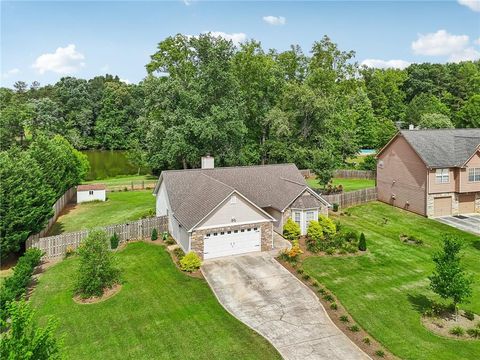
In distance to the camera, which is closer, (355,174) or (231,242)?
(231,242)

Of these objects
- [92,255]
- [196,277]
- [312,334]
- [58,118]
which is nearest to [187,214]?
[196,277]

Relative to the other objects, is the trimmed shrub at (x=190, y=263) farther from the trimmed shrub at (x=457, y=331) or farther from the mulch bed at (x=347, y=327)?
the trimmed shrub at (x=457, y=331)

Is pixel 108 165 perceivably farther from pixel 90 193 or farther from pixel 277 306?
pixel 277 306

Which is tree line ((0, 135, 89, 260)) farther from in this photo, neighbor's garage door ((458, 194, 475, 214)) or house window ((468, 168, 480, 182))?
house window ((468, 168, 480, 182))

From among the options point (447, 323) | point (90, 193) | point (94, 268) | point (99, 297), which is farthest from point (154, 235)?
point (447, 323)

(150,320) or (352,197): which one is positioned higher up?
(352,197)

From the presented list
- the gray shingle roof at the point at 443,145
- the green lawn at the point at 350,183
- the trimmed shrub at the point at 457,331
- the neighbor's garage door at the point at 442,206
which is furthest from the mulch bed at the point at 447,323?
the green lawn at the point at 350,183

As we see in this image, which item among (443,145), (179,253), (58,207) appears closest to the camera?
(179,253)
